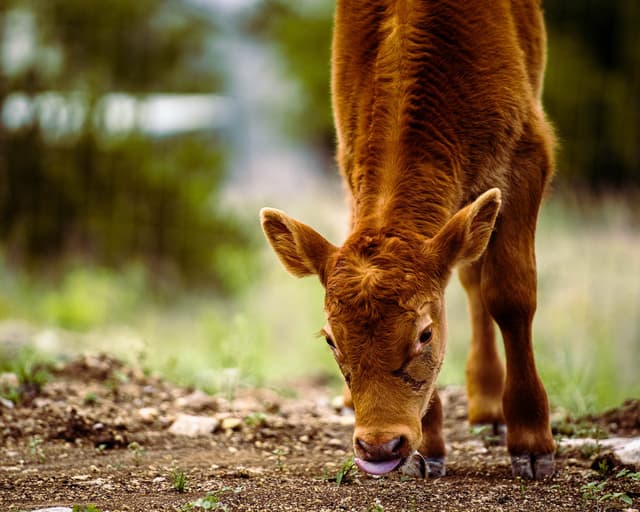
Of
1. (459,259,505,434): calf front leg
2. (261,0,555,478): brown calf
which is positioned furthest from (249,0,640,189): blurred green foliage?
(261,0,555,478): brown calf

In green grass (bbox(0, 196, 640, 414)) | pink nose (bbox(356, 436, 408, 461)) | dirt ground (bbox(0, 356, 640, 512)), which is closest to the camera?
pink nose (bbox(356, 436, 408, 461))

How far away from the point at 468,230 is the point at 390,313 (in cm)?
57

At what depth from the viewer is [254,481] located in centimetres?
496

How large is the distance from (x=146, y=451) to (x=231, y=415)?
0.83 m

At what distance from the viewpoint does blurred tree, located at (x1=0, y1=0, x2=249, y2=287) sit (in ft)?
44.5

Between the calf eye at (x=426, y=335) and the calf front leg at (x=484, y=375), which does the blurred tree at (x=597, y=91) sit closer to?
the calf front leg at (x=484, y=375)

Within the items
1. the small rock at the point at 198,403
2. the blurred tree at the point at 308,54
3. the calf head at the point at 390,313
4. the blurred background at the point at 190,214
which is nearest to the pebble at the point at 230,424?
the small rock at the point at 198,403

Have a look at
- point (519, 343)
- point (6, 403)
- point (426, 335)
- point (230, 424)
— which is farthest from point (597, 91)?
point (426, 335)

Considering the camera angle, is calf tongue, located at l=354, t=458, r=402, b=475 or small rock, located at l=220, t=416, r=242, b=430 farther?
small rock, located at l=220, t=416, r=242, b=430

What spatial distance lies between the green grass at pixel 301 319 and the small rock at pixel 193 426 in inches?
29.5

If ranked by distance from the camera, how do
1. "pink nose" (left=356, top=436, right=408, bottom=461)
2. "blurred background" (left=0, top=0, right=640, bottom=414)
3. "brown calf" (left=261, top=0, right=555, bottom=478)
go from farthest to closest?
"blurred background" (left=0, top=0, right=640, bottom=414)
"brown calf" (left=261, top=0, right=555, bottom=478)
"pink nose" (left=356, top=436, right=408, bottom=461)

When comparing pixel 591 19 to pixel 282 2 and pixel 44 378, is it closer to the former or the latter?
pixel 282 2

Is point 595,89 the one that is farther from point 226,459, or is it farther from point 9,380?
point 226,459

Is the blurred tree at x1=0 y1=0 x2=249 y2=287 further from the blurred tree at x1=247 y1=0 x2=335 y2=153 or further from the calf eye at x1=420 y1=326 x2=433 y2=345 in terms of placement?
the calf eye at x1=420 y1=326 x2=433 y2=345
